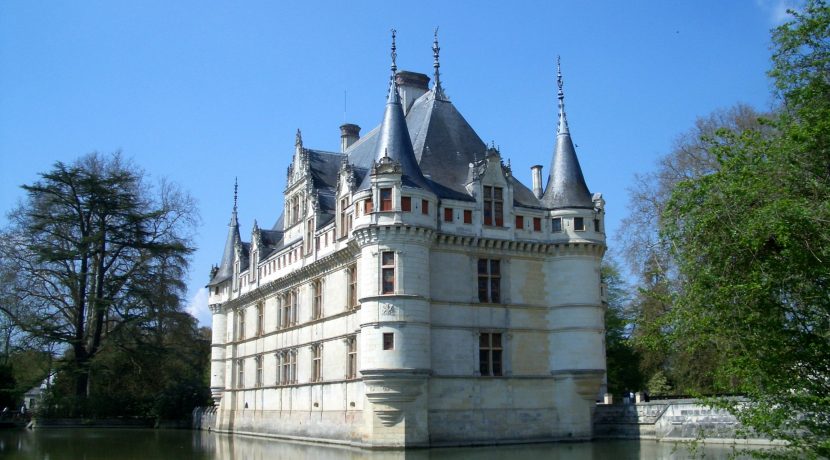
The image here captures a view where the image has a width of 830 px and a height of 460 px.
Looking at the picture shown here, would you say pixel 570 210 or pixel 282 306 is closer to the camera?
pixel 570 210

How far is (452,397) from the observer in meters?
25.5

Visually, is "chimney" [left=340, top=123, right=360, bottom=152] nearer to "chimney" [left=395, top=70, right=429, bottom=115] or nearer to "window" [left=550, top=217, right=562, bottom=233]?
"chimney" [left=395, top=70, right=429, bottom=115]

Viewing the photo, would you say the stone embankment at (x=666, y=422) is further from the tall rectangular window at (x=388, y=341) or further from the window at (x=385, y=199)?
the window at (x=385, y=199)

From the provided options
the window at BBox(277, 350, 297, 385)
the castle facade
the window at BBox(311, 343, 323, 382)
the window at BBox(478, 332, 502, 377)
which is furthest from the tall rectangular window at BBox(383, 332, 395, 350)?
the window at BBox(277, 350, 297, 385)

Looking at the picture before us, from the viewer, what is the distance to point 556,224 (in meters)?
28.2

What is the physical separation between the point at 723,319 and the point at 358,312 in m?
14.6

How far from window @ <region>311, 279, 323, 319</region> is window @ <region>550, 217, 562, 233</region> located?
28.4ft

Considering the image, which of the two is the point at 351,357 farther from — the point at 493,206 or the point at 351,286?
the point at 493,206

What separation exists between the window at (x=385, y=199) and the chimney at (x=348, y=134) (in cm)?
1614

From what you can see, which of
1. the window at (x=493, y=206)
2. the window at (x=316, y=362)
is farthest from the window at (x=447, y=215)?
the window at (x=316, y=362)

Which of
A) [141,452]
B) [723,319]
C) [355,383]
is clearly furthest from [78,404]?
[723,319]

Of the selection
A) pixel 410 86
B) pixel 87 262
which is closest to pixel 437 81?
pixel 410 86

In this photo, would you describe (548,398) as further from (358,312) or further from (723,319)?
(723,319)

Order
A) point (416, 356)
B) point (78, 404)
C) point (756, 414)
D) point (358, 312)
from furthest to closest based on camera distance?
point (78, 404)
point (358, 312)
point (416, 356)
point (756, 414)
